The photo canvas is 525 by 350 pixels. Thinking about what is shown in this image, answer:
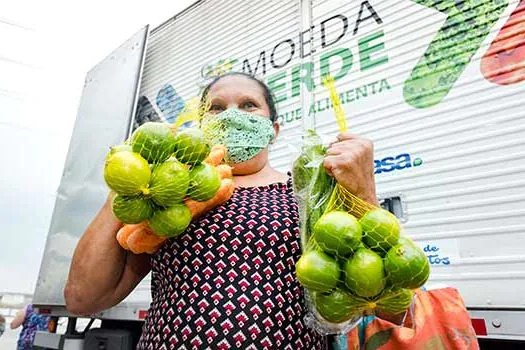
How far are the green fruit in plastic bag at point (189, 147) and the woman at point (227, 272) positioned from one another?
214 mm

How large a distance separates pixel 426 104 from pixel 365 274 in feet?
4.94

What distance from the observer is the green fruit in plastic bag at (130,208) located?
1.01m

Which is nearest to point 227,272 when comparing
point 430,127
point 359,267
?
point 359,267

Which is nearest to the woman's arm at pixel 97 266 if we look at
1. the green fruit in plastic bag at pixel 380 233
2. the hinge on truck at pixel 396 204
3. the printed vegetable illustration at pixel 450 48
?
the green fruit in plastic bag at pixel 380 233

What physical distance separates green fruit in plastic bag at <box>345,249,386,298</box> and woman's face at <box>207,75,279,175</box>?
0.72m

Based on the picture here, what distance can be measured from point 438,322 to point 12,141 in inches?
250

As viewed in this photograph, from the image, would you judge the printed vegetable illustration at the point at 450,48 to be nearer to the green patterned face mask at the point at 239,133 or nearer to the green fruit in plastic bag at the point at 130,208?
the green patterned face mask at the point at 239,133

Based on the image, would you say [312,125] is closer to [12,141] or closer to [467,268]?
[467,268]

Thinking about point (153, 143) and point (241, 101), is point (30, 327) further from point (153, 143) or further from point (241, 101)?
point (153, 143)

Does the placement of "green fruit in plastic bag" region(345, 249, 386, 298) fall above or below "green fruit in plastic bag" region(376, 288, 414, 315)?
above

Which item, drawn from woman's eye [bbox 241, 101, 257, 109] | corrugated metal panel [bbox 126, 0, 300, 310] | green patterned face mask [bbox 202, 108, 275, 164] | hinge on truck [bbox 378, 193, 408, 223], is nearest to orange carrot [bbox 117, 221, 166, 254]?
green patterned face mask [bbox 202, 108, 275, 164]

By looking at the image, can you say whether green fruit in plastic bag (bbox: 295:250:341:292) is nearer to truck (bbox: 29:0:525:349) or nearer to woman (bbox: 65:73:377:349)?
woman (bbox: 65:73:377:349)

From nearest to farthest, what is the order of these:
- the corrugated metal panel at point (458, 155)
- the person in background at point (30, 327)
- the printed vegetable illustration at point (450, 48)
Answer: the corrugated metal panel at point (458, 155) < the printed vegetable illustration at point (450, 48) < the person in background at point (30, 327)

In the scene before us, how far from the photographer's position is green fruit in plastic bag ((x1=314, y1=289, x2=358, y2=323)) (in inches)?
35.2
